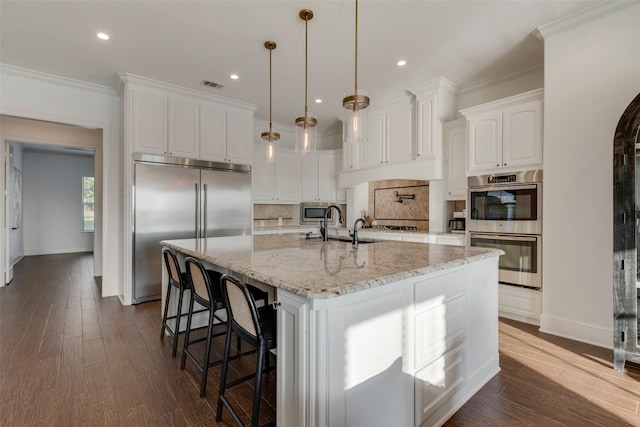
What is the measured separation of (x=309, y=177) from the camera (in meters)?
6.08

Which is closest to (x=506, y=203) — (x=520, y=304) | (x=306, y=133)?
(x=520, y=304)

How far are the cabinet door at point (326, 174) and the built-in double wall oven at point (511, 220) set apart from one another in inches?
113

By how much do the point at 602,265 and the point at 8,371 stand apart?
4736 millimetres

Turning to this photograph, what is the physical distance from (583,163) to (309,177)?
13.7 feet

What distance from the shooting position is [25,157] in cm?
798

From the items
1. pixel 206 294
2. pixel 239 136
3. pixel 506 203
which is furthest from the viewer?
pixel 239 136

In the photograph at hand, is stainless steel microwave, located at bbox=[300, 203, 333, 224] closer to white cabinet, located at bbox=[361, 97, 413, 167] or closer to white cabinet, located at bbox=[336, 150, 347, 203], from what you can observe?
white cabinet, located at bbox=[336, 150, 347, 203]

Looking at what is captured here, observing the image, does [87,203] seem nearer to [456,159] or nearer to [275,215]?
[275,215]

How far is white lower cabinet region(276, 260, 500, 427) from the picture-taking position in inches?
48.7

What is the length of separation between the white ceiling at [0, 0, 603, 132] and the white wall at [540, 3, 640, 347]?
34cm

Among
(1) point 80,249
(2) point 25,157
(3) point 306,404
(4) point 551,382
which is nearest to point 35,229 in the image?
(1) point 80,249

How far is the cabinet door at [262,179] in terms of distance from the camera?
5.56 meters

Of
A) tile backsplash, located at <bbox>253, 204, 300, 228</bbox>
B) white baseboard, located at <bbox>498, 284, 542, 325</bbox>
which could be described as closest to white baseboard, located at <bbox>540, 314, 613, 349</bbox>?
white baseboard, located at <bbox>498, 284, 542, 325</bbox>

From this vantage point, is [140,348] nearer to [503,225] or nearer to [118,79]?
[118,79]
